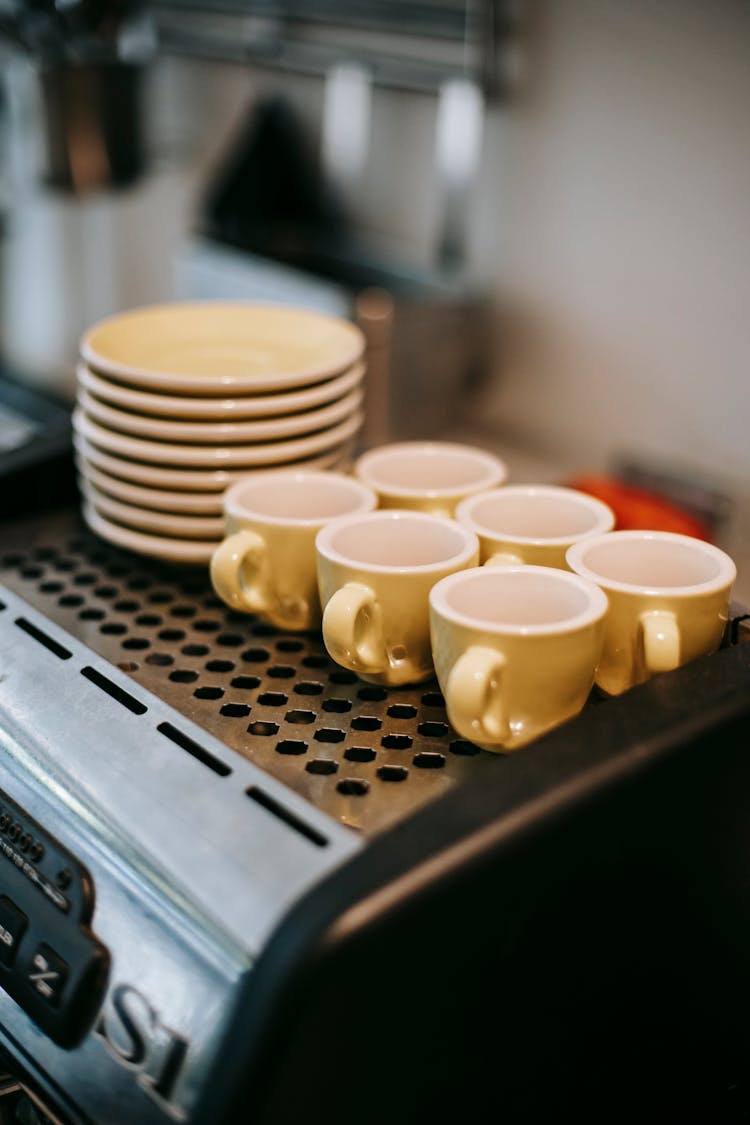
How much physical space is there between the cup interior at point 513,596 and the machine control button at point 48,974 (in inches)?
10.4

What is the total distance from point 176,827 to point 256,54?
175cm

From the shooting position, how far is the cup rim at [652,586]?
634 millimetres

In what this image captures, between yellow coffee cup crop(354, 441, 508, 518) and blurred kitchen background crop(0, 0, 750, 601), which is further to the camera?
blurred kitchen background crop(0, 0, 750, 601)

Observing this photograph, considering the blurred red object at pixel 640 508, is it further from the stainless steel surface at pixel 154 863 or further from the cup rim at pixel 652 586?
the stainless steel surface at pixel 154 863

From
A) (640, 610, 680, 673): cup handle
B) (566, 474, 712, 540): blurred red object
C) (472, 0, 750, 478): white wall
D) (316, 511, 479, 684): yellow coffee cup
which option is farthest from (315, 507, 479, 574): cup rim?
(472, 0, 750, 478): white wall

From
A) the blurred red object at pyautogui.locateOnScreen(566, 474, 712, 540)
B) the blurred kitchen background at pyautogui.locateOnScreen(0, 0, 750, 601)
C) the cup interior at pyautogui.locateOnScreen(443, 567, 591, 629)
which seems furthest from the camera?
the blurred kitchen background at pyautogui.locateOnScreen(0, 0, 750, 601)

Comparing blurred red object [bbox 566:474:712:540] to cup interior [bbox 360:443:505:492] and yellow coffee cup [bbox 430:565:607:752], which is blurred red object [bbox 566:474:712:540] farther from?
yellow coffee cup [bbox 430:565:607:752]

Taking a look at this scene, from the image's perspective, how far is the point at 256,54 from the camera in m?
2.03

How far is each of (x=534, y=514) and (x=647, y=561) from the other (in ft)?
0.30

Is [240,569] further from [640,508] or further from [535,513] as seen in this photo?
[640,508]

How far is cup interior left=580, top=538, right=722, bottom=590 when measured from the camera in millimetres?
689

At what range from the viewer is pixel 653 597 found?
63 centimetres

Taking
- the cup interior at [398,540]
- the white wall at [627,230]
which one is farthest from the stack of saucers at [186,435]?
the white wall at [627,230]

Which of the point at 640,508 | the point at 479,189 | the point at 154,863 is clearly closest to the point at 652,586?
the point at 154,863
